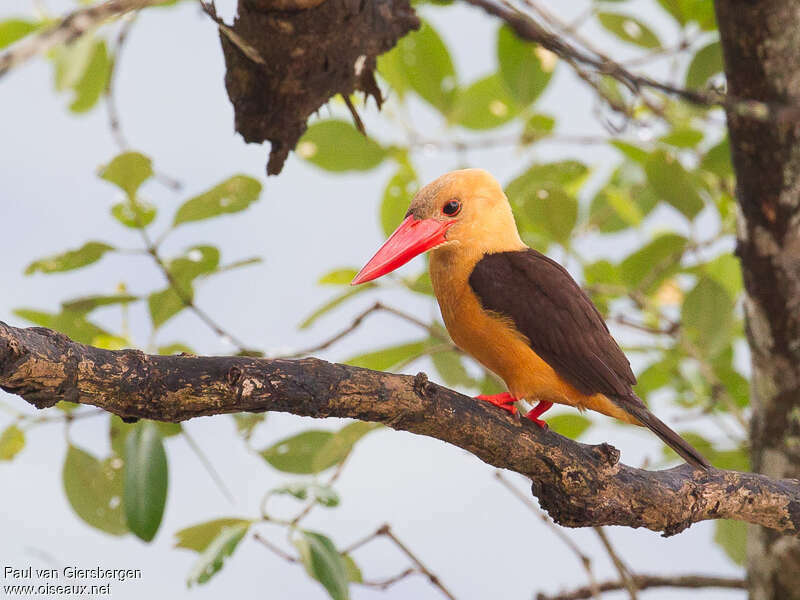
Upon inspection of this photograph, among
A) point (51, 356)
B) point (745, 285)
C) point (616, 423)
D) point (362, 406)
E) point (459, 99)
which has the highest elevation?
point (459, 99)

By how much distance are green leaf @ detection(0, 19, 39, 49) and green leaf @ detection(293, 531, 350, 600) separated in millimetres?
1684

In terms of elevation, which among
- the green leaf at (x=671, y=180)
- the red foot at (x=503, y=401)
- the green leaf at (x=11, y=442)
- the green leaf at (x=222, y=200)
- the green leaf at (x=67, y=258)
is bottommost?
the green leaf at (x=11, y=442)

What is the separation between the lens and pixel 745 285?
8.21 ft

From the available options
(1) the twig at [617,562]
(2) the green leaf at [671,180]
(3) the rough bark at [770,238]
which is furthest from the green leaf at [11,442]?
(3) the rough bark at [770,238]

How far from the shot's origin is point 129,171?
75.1 inches

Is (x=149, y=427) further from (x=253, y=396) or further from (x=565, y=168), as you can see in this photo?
(x=565, y=168)

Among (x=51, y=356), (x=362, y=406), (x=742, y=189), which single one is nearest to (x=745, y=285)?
(x=742, y=189)

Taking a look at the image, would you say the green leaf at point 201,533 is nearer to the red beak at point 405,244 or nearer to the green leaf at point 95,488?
the green leaf at point 95,488

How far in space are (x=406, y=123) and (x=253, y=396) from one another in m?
1.54

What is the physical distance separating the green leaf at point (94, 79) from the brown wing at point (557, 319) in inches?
61.4

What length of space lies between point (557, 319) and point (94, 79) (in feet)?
5.92

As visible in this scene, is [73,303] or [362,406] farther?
[73,303]

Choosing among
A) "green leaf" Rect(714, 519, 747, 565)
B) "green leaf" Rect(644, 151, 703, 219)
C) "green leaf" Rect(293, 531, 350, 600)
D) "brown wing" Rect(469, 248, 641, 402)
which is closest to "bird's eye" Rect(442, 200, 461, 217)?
"brown wing" Rect(469, 248, 641, 402)

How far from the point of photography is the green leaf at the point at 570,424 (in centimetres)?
248
